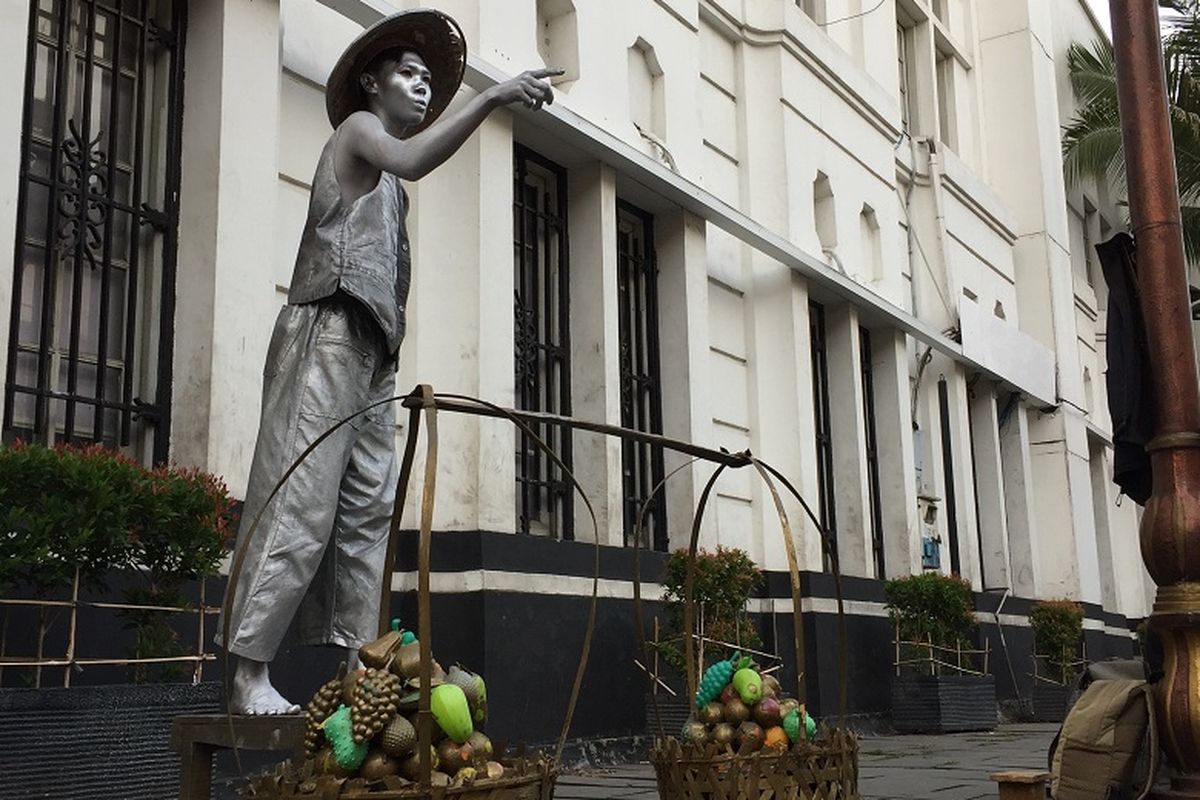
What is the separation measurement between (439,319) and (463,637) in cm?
175

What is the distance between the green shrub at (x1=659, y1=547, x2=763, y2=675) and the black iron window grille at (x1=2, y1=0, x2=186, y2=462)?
3.46 m

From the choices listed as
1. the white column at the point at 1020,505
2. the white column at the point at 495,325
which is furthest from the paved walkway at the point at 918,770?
the white column at the point at 1020,505

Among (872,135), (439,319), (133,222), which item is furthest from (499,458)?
(872,135)

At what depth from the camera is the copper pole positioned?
13.9 feet

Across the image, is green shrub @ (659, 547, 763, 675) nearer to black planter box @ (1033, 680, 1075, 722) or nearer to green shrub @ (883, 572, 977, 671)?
green shrub @ (883, 572, 977, 671)

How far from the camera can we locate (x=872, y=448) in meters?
12.9

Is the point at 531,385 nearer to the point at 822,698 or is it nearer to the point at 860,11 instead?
the point at 822,698

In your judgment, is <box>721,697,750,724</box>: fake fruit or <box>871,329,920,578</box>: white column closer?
<box>721,697,750,724</box>: fake fruit

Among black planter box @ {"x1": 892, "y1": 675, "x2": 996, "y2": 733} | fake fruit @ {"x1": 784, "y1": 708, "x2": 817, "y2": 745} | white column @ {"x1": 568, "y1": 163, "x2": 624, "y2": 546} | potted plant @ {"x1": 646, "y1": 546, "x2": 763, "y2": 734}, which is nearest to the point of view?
fake fruit @ {"x1": 784, "y1": 708, "x2": 817, "y2": 745}

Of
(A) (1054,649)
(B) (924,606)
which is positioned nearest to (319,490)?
(B) (924,606)

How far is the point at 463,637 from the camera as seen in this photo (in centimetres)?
685

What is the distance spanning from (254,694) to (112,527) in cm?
75

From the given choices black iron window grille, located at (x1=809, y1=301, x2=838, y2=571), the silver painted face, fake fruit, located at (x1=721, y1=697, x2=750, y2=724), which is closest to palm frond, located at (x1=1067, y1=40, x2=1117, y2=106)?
black iron window grille, located at (x1=809, y1=301, x2=838, y2=571)

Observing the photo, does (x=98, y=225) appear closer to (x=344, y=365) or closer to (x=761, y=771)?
(x=344, y=365)
